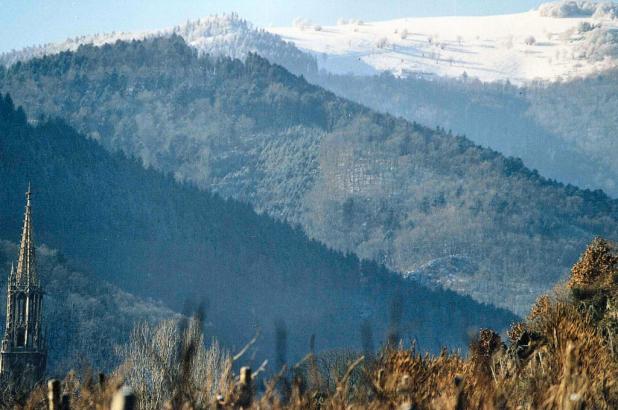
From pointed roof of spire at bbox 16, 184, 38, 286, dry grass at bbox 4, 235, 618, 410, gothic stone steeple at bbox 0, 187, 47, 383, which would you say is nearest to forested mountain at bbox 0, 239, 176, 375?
pointed roof of spire at bbox 16, 184, 38, 286

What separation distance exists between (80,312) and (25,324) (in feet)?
163

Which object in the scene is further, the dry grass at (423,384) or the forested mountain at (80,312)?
the forested mountain at (80,312)

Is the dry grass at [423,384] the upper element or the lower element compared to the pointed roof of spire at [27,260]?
upper

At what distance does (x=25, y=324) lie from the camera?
7588cm

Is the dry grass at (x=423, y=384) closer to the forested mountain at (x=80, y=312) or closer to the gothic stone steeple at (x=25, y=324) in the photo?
the gothic stone steeple at (x=25, y=324)

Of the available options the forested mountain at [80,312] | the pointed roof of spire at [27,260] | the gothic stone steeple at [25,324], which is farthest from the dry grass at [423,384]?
the forested mountain at [80,312]

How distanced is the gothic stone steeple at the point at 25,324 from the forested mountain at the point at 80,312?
17410 mm

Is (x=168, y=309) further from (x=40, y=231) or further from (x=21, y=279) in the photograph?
(x=21, y=279)

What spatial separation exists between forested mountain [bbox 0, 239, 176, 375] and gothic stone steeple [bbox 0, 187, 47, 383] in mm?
17410

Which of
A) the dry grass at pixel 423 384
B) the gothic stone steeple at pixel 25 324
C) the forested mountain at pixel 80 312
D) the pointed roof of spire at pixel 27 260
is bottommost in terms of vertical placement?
the forested mountain at pixel 80 312

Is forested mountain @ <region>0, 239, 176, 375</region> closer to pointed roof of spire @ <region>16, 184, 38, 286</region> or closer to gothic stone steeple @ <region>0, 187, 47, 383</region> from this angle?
pointed roof of spire @ <region>16, 184, 38, 286</region>

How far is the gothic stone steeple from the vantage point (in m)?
72.4

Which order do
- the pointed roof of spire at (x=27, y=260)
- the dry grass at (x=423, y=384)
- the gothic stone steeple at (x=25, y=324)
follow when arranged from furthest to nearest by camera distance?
the pointed roof of spire at (x=27, y=260)
the gothic stone steeple at (x=25, y=324)
the dry grass at (x=423, y=384)

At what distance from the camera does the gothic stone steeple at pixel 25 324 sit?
72375 mm
